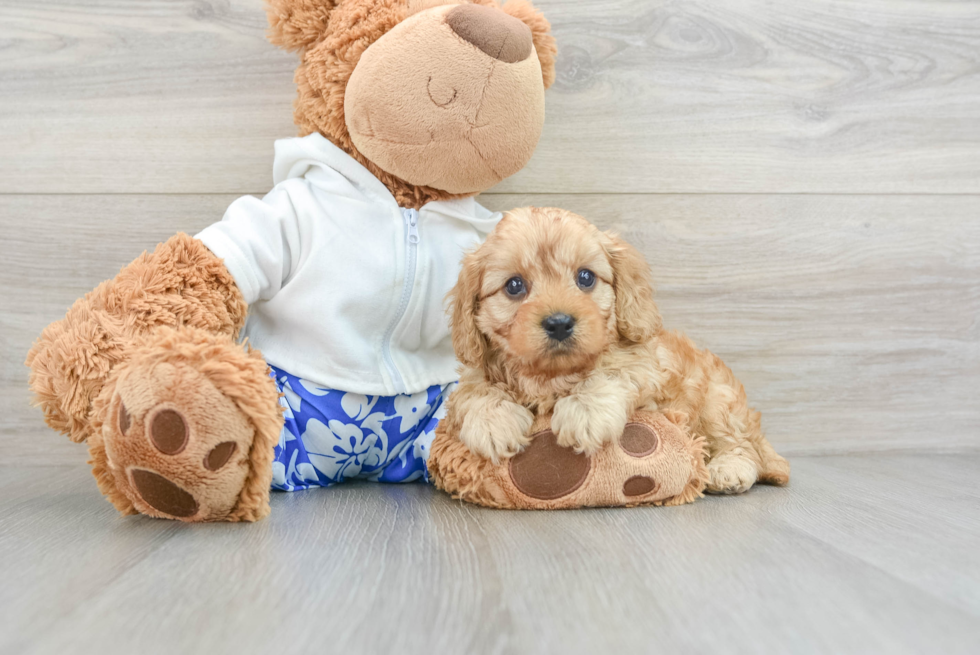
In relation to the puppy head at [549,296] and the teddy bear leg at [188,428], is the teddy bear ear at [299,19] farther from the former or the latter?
the teddy bear leg at [188,428]

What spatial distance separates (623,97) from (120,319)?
4.09ft

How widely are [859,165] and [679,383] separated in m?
0.91

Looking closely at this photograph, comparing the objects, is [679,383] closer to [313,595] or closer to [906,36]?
[313,595]

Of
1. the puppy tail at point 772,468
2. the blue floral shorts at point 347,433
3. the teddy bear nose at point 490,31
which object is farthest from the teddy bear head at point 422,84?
the puppy tail at point 772,468

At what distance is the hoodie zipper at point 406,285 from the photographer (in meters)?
1.44

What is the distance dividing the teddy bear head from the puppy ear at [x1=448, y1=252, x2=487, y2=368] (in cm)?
23

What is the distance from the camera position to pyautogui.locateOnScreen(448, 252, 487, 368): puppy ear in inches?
51.0

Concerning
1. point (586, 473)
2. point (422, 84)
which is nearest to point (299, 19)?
point (422, 84)

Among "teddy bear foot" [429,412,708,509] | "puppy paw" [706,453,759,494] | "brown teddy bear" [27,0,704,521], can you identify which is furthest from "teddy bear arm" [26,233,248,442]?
"puppy paw" [706,453,759,494]

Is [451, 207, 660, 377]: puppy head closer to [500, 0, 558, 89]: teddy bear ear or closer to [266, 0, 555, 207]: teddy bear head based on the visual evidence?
[266, 0, 555, 207]: teddy bear head

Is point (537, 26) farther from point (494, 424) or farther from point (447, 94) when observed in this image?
point (494, 424)

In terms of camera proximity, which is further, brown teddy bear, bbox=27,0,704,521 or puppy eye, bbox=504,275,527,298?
puppy eye, bbox=504,275,527,298

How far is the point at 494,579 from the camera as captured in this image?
2.93 feet

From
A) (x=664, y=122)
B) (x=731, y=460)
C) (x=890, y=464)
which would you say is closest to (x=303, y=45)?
(x=664, y=122)
